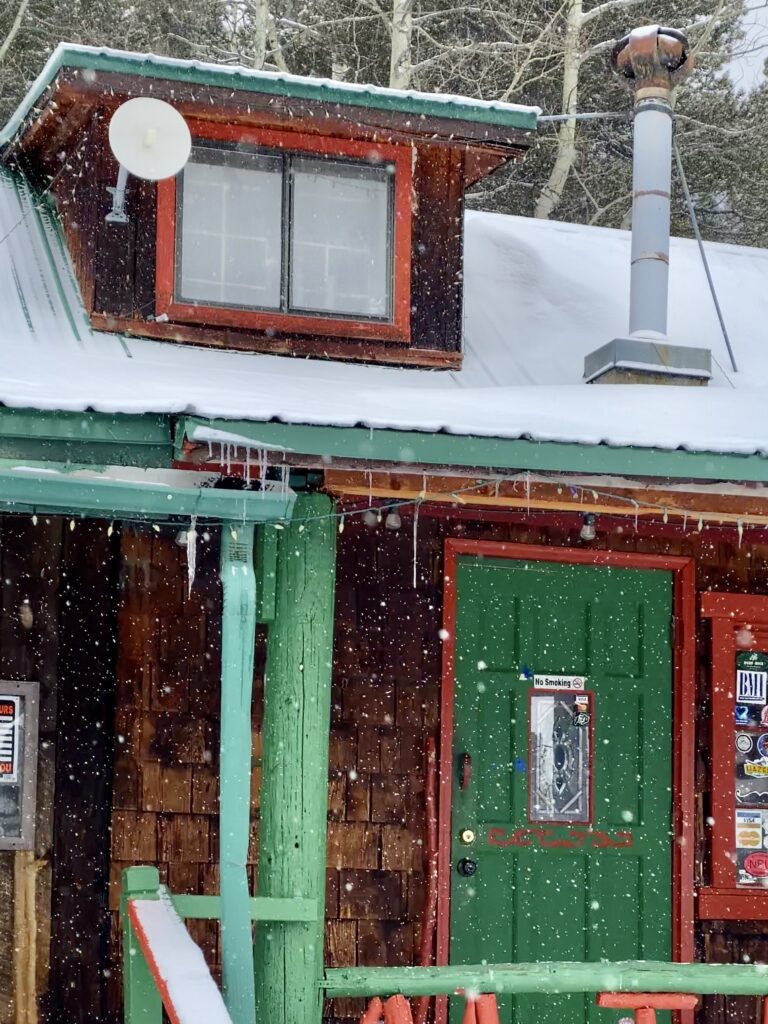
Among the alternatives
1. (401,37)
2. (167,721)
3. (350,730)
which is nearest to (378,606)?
(350,730)

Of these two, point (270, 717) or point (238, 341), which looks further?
point (238, 341)

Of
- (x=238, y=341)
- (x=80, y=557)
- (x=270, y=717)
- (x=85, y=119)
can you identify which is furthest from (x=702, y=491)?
(x=85, y=119)

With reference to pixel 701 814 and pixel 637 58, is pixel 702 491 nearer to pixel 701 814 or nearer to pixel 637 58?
pixel 701 814

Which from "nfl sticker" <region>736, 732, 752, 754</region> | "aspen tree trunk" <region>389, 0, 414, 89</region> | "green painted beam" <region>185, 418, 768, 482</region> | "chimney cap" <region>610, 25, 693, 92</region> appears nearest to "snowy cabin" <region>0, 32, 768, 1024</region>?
"nfl sticker" <region>736, 732, 752, 754</region>

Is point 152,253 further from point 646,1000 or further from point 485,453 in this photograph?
point 646,1000

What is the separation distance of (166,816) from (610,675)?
2.49m

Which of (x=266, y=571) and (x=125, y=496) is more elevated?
(x=125, y=496)

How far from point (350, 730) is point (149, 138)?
3.07m

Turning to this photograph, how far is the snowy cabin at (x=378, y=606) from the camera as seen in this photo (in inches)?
262

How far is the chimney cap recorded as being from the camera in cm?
841

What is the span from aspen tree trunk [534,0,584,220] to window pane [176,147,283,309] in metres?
13.1

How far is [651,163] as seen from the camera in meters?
8.39

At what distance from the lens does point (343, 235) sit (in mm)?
7691

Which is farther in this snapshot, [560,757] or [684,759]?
[684,759]
